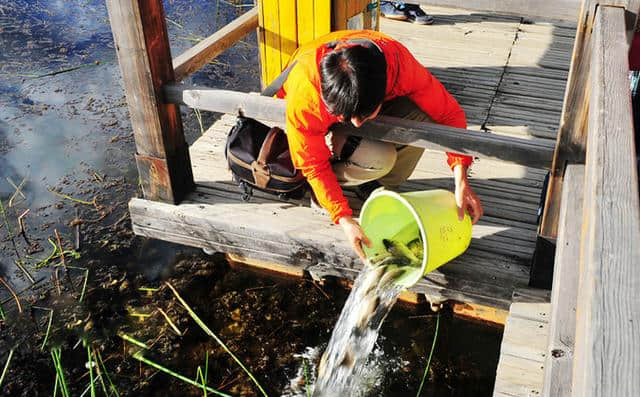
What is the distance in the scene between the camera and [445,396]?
3.15 meters

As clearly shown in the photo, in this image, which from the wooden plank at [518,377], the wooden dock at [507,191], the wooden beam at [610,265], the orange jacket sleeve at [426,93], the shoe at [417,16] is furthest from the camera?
the shoe at [417,16]

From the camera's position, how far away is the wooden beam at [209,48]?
302cm

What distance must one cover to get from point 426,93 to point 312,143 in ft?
1.87

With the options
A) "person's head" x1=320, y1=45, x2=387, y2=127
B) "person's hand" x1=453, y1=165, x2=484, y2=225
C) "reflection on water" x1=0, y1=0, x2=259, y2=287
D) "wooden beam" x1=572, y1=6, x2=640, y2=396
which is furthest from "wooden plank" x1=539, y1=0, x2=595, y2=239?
"reflection on water" x1=0, y1=0, x2=259, y2=287

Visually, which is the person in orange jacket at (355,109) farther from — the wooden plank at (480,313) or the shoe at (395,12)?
the shoe at (395,12)

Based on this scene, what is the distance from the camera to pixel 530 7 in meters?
2.42

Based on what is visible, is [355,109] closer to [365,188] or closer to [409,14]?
[365,188]

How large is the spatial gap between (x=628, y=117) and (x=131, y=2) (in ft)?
6.54

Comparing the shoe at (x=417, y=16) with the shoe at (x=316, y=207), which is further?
the shoe at (x=417, y=16)

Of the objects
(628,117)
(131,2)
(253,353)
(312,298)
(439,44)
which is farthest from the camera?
(439,44)

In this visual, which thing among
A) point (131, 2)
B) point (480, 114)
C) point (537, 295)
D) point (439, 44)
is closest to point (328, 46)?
point (131, 2)

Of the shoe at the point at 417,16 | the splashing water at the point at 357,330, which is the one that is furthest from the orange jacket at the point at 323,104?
the shoe at the point at 417,16

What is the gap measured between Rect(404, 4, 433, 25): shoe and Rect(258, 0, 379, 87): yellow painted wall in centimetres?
187

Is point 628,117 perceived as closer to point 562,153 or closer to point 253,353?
point 562,153
